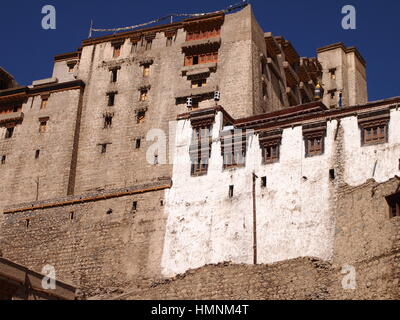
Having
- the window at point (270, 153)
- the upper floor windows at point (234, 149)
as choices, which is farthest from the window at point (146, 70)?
the window at point (270, 153)

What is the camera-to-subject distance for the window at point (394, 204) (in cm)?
3569

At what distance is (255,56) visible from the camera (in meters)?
55.2

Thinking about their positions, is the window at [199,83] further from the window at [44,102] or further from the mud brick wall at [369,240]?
the mud brick wall at [369,240]

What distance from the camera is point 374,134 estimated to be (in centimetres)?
3903

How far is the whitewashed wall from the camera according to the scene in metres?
38.2

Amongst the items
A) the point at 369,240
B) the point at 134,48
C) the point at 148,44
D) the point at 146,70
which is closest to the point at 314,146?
the point at 369,240

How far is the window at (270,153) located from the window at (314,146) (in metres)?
1.79

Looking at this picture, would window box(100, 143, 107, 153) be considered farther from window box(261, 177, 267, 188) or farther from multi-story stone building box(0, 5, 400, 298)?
window box(261, 177, 267, 188)

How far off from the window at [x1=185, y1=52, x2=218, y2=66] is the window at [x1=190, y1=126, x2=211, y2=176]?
1259 centimetres

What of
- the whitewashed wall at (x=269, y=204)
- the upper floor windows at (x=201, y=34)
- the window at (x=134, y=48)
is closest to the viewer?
the whitewashed wall at (x=269, y=204)

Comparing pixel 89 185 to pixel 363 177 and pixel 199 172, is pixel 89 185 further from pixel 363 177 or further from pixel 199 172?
pixel 363 177

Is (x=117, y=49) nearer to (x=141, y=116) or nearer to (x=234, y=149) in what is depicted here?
(x=141, y=116)
